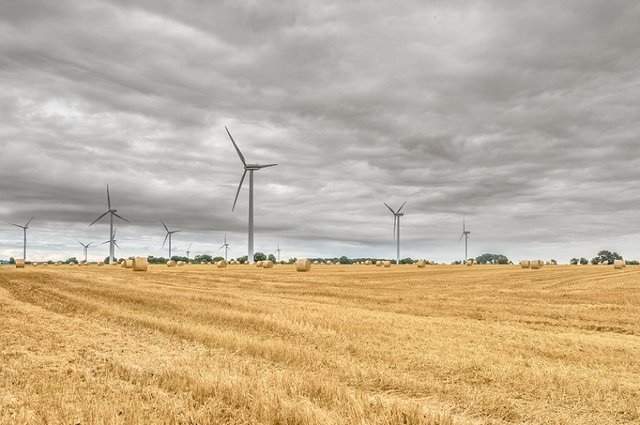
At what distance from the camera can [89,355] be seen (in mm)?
11102

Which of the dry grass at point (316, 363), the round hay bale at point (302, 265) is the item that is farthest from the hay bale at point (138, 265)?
the dry grass at point (316, 363)

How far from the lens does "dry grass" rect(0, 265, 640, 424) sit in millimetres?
7230

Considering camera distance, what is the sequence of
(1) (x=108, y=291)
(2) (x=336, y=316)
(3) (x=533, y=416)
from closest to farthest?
(3) (x=533, y=416) → (2) (x=336, y=316) → (1) (x=108, y=291)

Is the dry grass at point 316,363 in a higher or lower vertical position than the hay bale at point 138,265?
lower

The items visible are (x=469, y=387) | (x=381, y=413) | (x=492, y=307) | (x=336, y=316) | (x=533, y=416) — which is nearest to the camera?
(x=381, y=413)

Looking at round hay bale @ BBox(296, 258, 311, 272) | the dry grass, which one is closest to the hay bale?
round hay bale @ BBox(296, 258, 311, 272)

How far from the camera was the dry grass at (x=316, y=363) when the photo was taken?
23.7 ft

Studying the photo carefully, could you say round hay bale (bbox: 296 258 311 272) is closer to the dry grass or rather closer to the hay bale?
the hay bale

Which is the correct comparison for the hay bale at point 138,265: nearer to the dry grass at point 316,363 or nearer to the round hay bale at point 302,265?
A: the round hay bale at point 302,265

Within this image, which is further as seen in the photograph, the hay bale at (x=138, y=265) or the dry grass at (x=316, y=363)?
the hay bale at (x=138, y=265)

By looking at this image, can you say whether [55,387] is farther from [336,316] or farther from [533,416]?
[336,316]

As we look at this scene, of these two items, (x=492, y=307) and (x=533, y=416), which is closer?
(x=533, y=416)

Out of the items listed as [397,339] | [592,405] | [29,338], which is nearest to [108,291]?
[29,338]

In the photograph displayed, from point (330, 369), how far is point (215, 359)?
2.47 metres
